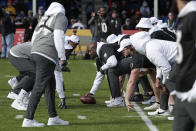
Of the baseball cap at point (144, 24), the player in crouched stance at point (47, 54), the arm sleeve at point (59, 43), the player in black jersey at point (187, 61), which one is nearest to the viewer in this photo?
the player in black jersey at point (187, 61)

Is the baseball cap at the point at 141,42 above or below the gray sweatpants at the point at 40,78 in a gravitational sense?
above

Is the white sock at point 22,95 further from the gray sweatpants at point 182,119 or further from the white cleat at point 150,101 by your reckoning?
the gray sweatpants at point 182,119

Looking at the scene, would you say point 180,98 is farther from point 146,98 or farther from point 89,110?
point 146,98

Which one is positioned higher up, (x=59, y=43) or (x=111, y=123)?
(x=59, y=43)

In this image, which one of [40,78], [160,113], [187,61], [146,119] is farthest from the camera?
[160,113]

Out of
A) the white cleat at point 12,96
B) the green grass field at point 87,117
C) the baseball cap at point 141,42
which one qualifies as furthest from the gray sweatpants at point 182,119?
the white cleat at point 12,96

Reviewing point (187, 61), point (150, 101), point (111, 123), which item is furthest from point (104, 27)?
point (187, 61)

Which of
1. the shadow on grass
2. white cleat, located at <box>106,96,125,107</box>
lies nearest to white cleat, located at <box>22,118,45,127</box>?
the shadow on grass

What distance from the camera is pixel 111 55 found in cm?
1156

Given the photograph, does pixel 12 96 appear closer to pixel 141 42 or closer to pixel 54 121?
pixel 54 121

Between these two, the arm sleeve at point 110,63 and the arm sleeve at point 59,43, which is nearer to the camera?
the arm sleeve at point 59,43

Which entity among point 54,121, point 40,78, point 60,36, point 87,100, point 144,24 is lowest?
point 87,100

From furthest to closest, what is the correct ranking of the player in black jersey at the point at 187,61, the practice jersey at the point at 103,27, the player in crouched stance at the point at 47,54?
the practice jersey at the point at 103,27
the player in crouched stance at the point at 47,54
the player in black jersey at the point at 187,61

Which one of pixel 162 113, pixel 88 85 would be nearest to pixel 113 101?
→ pixel 162 113
